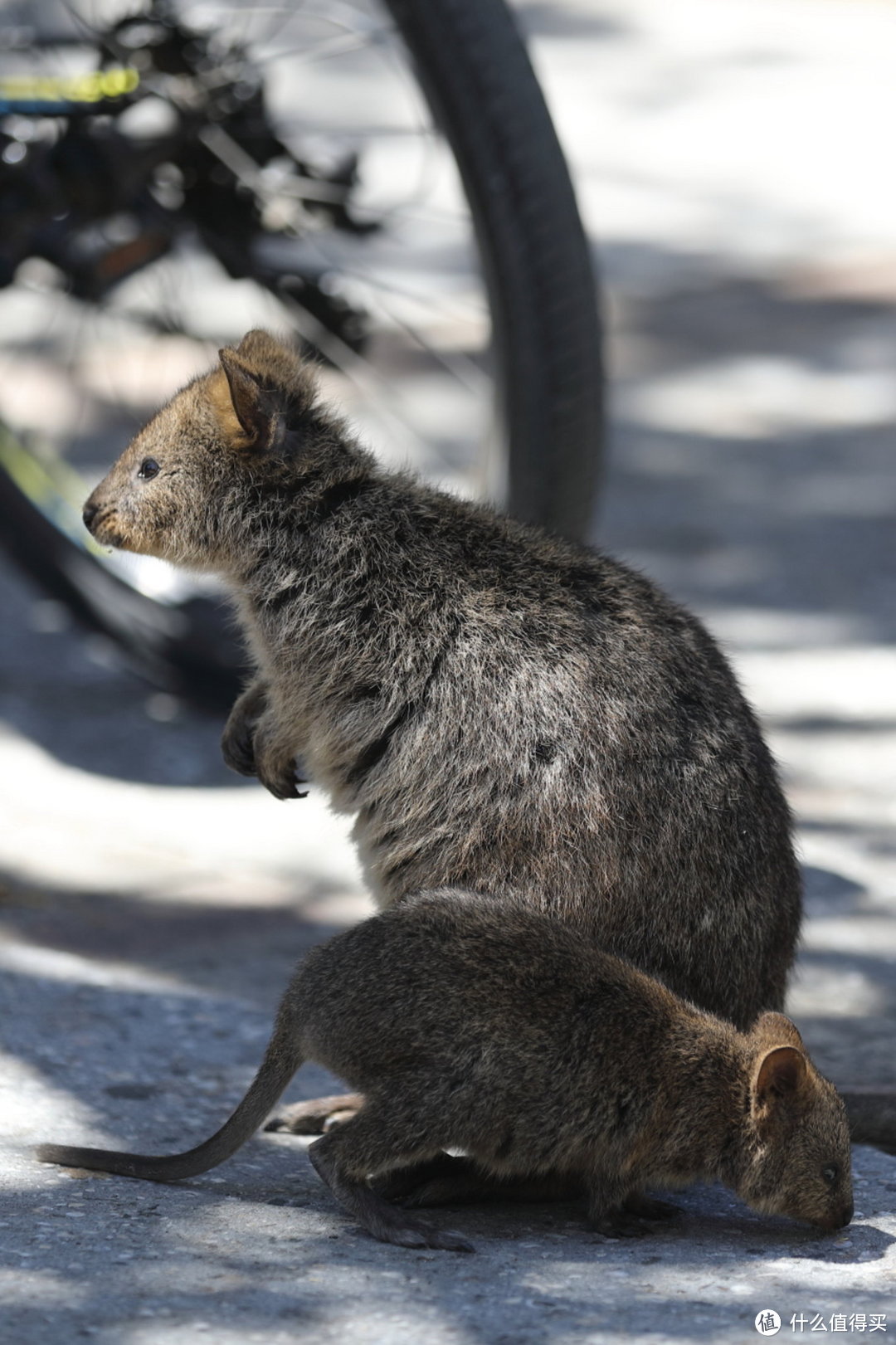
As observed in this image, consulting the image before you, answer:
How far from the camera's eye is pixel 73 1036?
3.18 metres

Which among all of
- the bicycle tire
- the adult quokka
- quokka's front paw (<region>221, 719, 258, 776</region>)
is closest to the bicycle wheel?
the bicycle tire

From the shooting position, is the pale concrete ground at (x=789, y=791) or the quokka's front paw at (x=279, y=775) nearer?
the pale concrete ground at (x=789, y=791)

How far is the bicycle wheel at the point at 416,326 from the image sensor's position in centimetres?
392

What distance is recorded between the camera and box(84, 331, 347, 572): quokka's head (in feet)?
9.81

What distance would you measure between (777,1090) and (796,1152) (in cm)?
9

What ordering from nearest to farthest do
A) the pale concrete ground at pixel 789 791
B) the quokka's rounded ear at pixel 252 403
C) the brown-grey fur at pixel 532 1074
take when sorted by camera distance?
the pale concrete ground at pixel 789 791
the brown-grey fur at pixel 532 1074
the quokka's rounded ear at pixel 252 403

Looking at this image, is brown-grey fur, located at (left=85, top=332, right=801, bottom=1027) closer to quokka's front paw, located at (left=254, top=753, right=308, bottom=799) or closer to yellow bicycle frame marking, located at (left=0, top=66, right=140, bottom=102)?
quokka's front paw, located at (left=254, top=753, right=308, bottom=799)

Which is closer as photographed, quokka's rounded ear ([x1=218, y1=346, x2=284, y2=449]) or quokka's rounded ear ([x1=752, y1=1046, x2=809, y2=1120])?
quokka's rounded ear ([x1=752, y1=1046, x2=809, y2=1120])

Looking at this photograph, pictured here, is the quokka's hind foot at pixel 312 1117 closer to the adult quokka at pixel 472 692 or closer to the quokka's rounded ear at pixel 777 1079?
the adult quokka at pixel 472 692

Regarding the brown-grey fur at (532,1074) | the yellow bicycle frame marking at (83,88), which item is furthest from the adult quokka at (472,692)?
the yellow bicycle frame marking at (83,88)

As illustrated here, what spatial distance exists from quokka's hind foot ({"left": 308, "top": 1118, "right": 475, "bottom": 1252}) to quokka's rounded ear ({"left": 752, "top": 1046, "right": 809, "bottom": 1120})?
0.44 meters

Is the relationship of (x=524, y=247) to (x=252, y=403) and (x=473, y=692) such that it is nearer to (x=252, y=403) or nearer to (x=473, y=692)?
(x=252, y=403)

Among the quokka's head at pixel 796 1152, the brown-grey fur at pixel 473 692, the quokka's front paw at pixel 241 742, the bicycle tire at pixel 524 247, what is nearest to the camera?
the quokka's head at pixel 796 1152

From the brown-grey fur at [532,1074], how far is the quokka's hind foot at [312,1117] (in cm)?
41
